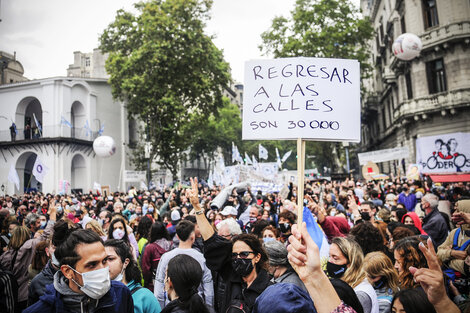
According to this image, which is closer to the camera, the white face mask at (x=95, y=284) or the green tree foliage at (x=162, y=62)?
the white face mask at (x=95, y=284)

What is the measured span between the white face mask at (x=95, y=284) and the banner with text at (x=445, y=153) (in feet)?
40.5

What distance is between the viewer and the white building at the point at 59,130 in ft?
88.4

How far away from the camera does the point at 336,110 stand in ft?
10.2

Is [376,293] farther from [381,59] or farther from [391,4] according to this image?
[381,59]

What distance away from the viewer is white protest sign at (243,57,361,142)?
3059 mm

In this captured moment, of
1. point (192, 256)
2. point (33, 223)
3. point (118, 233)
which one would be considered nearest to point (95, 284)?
point (192, 256)

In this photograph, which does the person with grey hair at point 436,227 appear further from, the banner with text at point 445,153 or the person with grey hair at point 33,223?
the person with grey hair at point 33,223

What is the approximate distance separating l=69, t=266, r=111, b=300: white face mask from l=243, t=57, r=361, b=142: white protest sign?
5.30 feet

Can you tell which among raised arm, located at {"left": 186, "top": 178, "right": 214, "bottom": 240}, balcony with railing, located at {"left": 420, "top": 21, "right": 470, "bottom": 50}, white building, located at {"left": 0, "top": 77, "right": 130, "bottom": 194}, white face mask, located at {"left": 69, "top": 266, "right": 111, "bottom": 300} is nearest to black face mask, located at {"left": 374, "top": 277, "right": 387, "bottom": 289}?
raised arm, located at {"left": 186, "top": 178, "right": 214, "bottom": 240}

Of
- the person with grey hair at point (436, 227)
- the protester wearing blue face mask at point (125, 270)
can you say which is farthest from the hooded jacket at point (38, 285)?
the person with grey hair at point (436, 227)

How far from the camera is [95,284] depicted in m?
2.39

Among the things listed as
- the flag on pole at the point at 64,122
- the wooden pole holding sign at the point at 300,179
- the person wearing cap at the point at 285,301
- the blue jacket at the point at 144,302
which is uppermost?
the flag on pole at the point at 64,122

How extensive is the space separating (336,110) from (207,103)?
27.4 metres

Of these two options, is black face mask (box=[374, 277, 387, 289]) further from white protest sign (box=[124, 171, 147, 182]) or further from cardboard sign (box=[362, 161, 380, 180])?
white protest sign (box=[124, 171, 147, 182])
